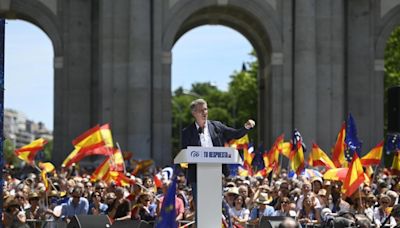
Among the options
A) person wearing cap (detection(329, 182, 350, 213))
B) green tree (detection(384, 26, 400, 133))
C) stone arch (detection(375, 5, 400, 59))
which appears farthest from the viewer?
green tree (detection(384, 26, 400, 133))

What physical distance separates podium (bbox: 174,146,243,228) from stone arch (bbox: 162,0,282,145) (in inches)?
1069

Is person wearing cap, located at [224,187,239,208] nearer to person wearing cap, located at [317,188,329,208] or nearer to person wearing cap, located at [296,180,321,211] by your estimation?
person wearing cap, located at [296,180,321,211]

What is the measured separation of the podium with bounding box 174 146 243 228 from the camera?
12703 millimetres

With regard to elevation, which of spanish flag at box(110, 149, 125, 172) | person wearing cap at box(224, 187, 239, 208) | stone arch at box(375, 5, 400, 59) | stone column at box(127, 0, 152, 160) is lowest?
person wearing cap at box(224, 187, 239, 208)

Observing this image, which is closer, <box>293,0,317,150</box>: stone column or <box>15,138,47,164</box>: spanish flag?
<box>15,138,47,164</box>: spanish flag

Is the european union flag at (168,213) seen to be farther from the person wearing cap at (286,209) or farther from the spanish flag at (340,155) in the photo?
the spanish flag at (340,155)

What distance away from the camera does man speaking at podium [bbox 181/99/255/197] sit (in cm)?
1372

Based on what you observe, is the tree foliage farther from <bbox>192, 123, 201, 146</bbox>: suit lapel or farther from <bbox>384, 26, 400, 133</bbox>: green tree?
<bbox>192, 123, 201, 146</bbox>: suit lapel

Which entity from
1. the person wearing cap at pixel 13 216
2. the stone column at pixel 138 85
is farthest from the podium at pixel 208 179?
the stone column at pixel 138 85

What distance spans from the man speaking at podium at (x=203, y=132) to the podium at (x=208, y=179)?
0.75m

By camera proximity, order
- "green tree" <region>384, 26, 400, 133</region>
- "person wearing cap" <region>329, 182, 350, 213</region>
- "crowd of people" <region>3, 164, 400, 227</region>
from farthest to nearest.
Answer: "green tree" <region>384, 26, 400, 133</region> < "person wearing cap" <region>329, 182, 350, 213</region> < "crowd of people" <region>3, 164, 400, 227</region>

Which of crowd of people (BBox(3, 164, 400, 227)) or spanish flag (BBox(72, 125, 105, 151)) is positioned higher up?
spanish flag (BBox(72, 125, 105, 151))

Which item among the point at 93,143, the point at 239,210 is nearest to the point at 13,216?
the point at 239,210

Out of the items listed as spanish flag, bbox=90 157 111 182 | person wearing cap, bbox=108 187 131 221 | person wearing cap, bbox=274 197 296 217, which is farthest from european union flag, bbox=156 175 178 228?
spanish flag, bbox=90 157 111 182
